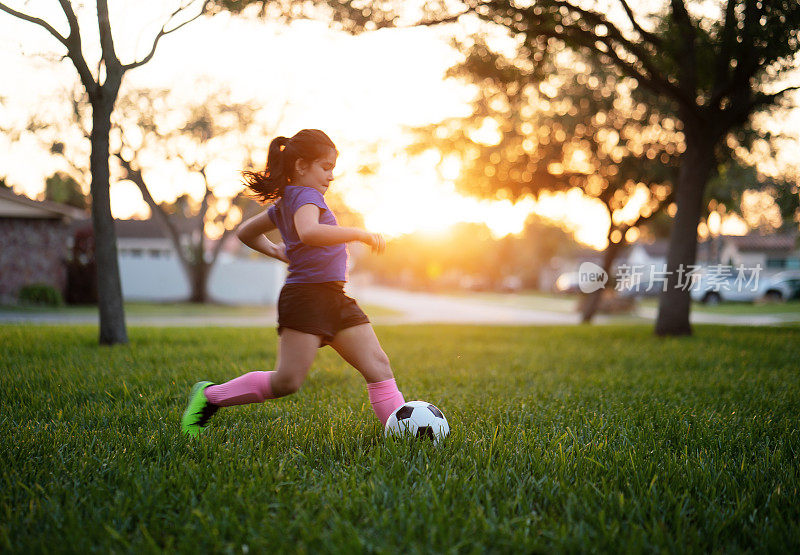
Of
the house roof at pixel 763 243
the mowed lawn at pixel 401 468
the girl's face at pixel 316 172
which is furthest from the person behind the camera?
the house roof at pixel 763 243

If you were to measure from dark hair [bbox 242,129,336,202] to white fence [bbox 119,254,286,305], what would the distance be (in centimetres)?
2270

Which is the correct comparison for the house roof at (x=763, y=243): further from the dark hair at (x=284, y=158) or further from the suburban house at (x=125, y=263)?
the dark hair at (x=284, y=158)

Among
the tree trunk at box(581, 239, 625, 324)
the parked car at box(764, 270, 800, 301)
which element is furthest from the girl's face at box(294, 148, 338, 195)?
the parked car at box(764, 270, 800, 301)

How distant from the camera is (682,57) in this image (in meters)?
11.2

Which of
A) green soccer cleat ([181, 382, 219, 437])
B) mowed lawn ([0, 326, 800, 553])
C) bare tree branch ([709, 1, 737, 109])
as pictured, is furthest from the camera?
Result: bare tree branch ([709, 1, 737, 109])

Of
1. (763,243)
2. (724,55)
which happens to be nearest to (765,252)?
(763,243)

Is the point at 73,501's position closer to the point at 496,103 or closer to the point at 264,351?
the point at 264,351

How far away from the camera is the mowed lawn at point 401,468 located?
222cm

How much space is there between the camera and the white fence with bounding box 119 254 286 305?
26.0 m

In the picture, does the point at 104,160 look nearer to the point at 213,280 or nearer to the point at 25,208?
the point at 25,208

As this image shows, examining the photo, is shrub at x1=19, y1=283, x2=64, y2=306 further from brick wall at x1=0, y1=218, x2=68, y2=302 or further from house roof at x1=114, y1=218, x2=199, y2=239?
house roof at x1=114, y1=218, x2=199, y2=239

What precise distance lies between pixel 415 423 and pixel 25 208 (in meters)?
21.4

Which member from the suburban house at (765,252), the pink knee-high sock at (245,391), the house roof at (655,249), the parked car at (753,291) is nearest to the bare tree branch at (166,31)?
the pink knee-high sock at (245,391)

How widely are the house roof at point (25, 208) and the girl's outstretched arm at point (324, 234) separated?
67.4 ft
